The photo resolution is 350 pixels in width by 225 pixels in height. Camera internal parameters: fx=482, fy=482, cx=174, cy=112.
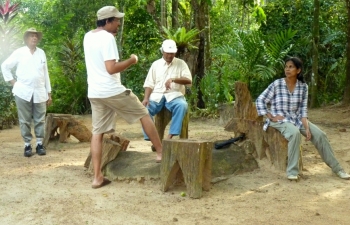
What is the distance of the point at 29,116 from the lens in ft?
23.2

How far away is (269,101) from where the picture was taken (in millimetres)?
5773

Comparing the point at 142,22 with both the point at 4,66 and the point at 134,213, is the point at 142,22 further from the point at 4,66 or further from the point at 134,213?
the point at 134,213

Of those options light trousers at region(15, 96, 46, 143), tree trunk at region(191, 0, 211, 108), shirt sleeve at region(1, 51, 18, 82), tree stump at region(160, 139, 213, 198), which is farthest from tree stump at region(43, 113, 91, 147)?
tree trunk at region(191, 0, 211, 108)

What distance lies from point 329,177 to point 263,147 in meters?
0.85

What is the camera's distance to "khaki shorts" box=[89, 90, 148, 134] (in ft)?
16.8

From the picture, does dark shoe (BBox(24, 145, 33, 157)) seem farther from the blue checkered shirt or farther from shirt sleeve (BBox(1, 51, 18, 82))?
the blue checkered shirt

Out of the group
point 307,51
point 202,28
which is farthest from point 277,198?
point 307,51

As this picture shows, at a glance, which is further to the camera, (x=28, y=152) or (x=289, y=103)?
(x=28, y=152)

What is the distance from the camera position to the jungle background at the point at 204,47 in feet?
37.4

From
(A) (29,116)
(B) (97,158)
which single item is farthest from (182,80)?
(A) (29,116)

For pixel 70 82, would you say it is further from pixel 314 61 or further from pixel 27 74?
pixel 27 74

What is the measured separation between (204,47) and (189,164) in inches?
327

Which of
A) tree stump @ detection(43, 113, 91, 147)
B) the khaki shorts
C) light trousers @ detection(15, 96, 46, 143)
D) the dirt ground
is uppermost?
the khaki shorts

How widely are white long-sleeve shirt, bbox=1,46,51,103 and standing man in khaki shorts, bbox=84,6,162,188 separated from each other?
2.06 meters
